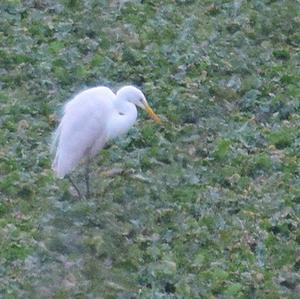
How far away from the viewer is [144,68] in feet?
38.9

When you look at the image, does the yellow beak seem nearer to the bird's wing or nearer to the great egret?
the great egret

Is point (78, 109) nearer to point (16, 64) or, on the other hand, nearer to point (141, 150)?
point (141, 150)

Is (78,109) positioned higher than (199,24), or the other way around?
(78,109)

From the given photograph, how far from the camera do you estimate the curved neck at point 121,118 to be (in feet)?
32.2

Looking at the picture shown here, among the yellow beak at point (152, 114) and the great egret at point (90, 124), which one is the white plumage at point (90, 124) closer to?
the great egret at point (90, 124)

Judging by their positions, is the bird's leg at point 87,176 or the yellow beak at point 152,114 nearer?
the bird's leg at point 87,176

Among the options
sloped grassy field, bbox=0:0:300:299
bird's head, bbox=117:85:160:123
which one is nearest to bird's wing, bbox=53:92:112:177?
bird's head, bbox=117:85:160:123

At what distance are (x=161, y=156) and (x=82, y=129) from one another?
0.81m

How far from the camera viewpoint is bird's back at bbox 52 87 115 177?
9594mm

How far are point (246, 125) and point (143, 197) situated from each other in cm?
159

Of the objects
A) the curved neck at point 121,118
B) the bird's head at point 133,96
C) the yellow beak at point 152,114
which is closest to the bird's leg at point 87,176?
the curved neck at point 121,118

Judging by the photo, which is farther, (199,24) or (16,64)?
(199,24)

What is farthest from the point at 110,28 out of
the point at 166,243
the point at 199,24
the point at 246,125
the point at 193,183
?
the point at 166,243

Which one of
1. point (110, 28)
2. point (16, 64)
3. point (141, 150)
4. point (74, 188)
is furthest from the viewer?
point (110, 28)
